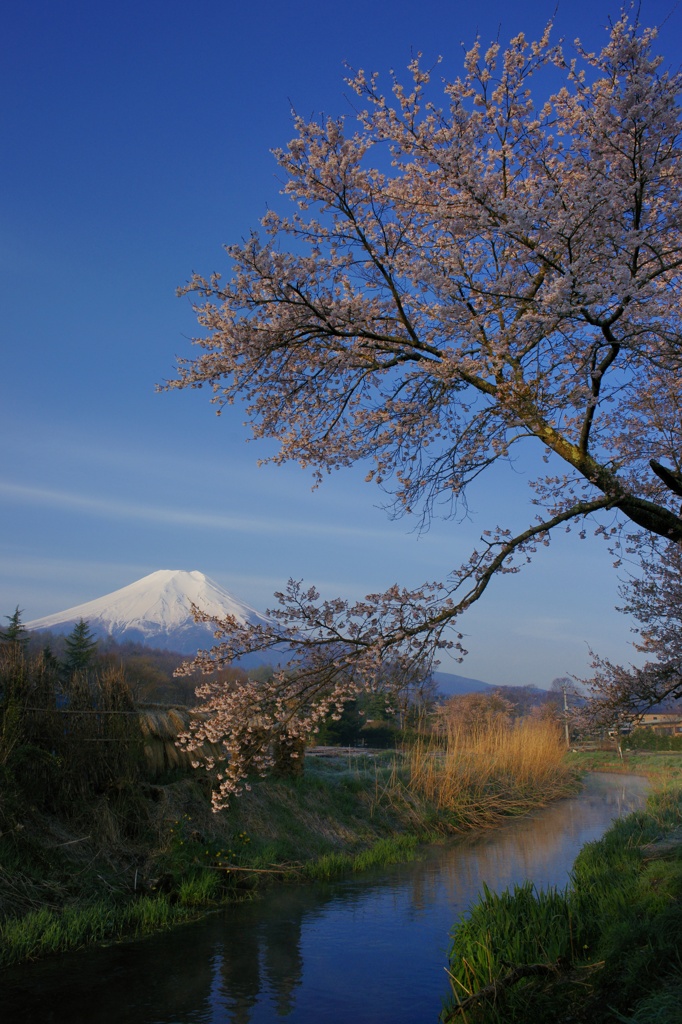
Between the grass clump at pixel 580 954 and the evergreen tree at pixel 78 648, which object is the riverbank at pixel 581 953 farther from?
the evergreen tree at pixel 78 648

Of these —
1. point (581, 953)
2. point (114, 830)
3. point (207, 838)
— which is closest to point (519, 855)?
point (207, 838)

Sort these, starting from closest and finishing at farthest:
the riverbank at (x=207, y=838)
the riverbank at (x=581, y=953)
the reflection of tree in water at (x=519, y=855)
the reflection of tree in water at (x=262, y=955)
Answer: the riverbank at (x=581, y=953) → the reflection of tree in water at (x=262, y=955) → the riverbank at (x=207, y=838) → the reflection of tree in water at (x=519, y=855)

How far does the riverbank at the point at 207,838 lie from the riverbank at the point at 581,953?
14.1 feet

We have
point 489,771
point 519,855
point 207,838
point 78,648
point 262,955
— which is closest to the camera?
point 262,955

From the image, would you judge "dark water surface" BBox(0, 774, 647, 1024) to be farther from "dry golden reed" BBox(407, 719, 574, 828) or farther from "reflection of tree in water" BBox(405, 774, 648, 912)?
"dry golden reed" BBox(407, 719, 574, 828)

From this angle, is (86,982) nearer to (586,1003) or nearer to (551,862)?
(586,1003)

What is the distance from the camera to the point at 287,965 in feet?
25.8

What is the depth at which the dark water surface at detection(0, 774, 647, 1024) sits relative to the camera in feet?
21.5

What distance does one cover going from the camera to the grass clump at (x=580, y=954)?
15.8 feet

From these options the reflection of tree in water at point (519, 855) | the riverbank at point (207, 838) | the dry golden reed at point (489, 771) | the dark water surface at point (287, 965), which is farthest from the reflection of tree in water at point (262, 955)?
the dry golden reed at point (489, 771)

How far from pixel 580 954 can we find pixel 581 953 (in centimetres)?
1

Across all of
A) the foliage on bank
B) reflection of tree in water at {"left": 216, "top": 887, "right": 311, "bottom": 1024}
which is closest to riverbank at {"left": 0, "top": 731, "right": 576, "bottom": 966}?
the foliage on bank

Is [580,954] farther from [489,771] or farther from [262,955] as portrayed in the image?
[489,771]

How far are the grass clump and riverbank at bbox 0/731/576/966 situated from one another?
4.28 metres
